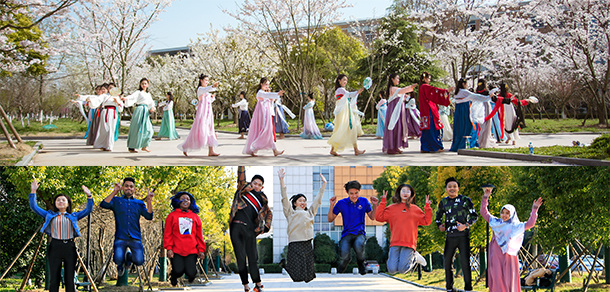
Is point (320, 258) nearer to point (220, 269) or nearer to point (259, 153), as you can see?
point (259, 153)

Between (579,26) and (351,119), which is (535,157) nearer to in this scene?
(351,119)

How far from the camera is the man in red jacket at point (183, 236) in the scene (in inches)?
309

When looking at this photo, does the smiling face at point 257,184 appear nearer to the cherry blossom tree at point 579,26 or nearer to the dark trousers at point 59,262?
the dark trousers at point 59,262

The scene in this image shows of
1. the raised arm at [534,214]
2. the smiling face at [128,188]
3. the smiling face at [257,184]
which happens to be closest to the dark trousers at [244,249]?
the smiling face at [257,184]

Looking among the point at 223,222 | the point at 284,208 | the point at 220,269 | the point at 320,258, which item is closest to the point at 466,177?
the point at 320,258

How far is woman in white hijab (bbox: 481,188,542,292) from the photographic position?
7707 mm

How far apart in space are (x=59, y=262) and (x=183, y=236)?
1809mm

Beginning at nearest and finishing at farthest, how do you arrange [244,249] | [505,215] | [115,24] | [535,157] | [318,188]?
[244,249], [505,215], [318,188], [535,157], [115,24]

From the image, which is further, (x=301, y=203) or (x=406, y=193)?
→ (x=406, y=193)

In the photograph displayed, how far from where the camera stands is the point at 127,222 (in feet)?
26.1

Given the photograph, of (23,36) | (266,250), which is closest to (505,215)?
(266,250)

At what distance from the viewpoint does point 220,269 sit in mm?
30609

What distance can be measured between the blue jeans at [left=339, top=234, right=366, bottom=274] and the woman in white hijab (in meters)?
1.81

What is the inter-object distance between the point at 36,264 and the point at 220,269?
18.3m
